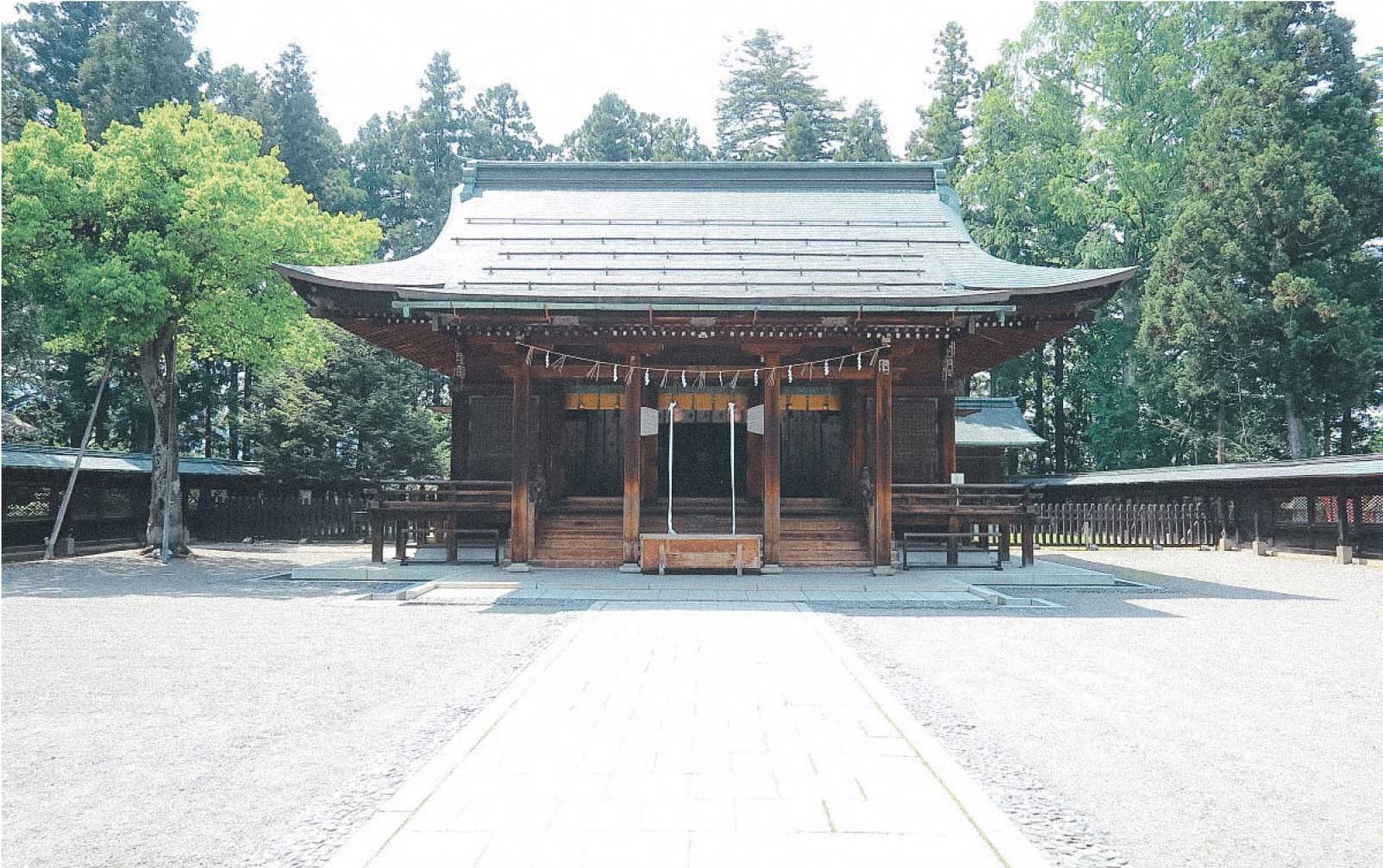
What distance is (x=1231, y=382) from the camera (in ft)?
87.4

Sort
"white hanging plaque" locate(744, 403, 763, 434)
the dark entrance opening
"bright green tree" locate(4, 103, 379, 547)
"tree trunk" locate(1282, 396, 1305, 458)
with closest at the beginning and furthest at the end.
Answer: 1. "white hanging plaque" locate(744, 403, 763, 434)
2. "bright green tree" locate(4, 103, 379, 547)
3. the dark entrance opening
4. "tree trunk" locate(1282, 396, 1305, 458)

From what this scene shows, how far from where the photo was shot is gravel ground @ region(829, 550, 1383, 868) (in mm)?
3764

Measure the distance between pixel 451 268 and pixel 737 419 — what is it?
662cm

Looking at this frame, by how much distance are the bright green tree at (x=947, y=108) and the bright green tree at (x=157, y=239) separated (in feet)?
102

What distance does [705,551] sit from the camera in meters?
13.1

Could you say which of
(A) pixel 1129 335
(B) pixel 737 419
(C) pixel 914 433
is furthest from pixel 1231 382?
(B) pixel 737 419

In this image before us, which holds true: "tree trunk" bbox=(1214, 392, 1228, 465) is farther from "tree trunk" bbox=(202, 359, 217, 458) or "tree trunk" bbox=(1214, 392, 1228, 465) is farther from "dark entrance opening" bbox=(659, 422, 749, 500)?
"tree trunk" bbox=(202, 359, 217, 458)

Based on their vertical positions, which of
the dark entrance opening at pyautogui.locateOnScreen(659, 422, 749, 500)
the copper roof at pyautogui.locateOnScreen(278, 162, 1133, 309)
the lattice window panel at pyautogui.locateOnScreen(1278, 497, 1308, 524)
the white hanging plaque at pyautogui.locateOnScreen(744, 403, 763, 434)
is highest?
the copper roof at pyautogui.locateOnScreen(278, 162, 1133, 309)

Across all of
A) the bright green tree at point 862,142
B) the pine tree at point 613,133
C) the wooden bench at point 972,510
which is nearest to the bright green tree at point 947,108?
the bright green tree at point 862,142

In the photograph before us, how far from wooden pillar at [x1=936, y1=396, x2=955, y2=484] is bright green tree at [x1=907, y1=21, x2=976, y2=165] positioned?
25586mm

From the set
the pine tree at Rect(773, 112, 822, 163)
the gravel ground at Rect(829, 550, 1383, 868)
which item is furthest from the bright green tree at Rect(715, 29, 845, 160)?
the gravel ground at Rect(829, 550, 1383, 868)

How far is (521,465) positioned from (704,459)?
21.6ft

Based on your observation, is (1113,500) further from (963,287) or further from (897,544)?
(963,287)

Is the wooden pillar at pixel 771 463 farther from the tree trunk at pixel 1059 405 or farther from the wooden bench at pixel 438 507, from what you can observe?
the tree trunk at pixel 1059 405
